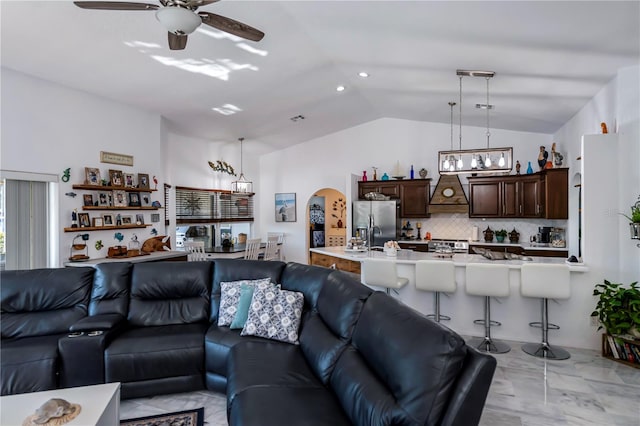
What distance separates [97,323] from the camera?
2863 millimetres

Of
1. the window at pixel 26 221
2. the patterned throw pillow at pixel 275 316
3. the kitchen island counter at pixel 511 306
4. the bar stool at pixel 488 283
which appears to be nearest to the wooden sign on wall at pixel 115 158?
the window at pixel 26 221

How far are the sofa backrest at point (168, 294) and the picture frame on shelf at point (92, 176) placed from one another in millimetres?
2121

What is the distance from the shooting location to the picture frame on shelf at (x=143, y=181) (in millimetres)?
5480

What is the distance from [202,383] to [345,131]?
6499 millimetres

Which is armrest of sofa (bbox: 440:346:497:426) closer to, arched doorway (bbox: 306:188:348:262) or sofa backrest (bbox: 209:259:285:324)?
sofa backrest (bbox: 209:259:285:324)

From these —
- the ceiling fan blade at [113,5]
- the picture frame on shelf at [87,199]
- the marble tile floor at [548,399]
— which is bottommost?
the marble tile floor at [548,399]

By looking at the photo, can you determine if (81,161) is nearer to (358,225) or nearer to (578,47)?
(358,225)

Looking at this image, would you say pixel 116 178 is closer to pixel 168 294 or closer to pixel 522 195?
pixel 168 294

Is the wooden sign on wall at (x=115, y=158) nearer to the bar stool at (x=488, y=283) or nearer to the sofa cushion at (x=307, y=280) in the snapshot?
the sofa cushion at (x=307, y=280)

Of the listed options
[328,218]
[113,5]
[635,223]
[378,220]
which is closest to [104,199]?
[113,5]

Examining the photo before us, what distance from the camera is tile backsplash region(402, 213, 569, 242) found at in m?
6.65

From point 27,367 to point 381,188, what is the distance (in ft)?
20.5

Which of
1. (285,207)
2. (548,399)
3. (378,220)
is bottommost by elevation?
(548,399)

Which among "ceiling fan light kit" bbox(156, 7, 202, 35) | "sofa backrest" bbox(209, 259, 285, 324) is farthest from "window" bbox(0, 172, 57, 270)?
"ceiling fan light kit" bbox(156, 7, 202, 35)
